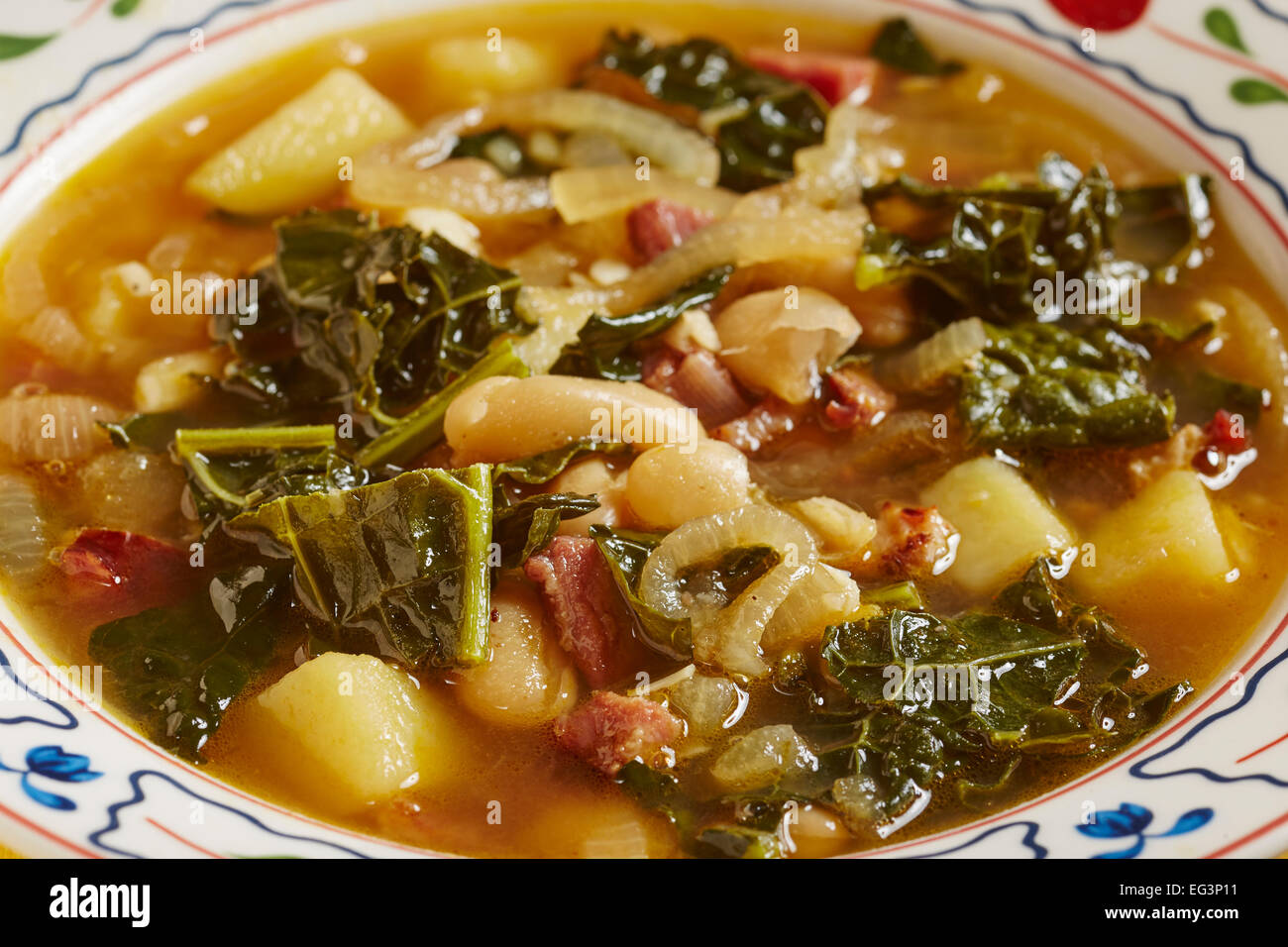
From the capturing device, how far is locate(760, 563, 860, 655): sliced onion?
3748 mm

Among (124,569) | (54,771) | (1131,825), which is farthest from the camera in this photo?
(124,569)

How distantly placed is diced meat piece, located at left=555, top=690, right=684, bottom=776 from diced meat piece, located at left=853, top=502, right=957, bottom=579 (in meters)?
0.92

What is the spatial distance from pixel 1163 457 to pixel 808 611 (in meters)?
1.60

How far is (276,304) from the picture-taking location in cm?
487

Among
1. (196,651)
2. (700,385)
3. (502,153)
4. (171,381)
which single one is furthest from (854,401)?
(171,381)

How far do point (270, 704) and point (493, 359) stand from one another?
4.60ft

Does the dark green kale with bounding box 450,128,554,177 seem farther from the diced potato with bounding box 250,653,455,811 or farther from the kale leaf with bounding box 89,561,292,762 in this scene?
the diced potato with bounding box 250,653,455,811

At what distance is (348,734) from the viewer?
348 centimetres

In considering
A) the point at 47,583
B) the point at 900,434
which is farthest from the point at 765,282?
the point at 47,583

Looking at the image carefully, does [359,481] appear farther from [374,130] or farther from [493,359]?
[374,130]

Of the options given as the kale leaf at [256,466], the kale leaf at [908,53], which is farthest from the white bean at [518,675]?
the kale leaf at [908,53]

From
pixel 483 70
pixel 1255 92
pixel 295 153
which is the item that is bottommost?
pixel 295 153

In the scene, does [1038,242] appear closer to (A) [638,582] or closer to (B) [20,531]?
(A) [638,582]
